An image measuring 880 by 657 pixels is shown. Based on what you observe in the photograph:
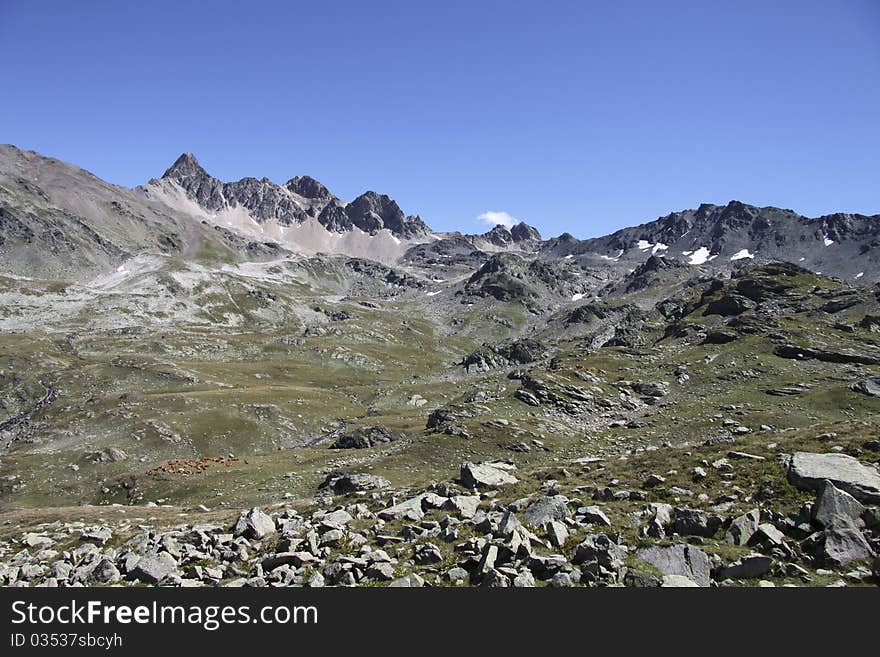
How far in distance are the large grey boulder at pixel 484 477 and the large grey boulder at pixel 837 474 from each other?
14.8 metres

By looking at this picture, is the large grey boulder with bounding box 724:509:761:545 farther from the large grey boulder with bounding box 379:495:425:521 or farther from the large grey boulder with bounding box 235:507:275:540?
the large grey boulder with bounding box 235:507:275:540

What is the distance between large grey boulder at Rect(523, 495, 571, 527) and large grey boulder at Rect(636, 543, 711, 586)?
11.7 feet

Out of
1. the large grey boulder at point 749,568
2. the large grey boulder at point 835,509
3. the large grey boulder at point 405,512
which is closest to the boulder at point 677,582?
the large grey boulder at point 749,568

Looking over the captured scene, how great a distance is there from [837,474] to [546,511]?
37.7ft

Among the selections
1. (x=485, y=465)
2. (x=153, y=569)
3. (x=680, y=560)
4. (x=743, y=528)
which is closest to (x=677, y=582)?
(x=680, y=560)

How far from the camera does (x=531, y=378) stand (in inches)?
3083

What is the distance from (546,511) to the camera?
2070cm

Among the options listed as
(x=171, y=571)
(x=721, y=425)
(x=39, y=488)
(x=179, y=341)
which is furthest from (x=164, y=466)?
(x=179, y=341)

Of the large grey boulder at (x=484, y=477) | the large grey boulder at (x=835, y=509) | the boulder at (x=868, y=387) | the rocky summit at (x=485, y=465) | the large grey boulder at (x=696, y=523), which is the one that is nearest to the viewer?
the large grey boulder at (x=835, y=509)

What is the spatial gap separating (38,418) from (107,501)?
172 feet

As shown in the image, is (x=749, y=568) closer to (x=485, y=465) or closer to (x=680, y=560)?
(x=680, y=560)

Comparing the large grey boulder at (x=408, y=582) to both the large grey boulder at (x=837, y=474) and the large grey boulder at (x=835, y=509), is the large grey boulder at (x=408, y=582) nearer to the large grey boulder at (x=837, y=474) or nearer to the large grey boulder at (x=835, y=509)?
the large grey boulder at (x=835, y=509)

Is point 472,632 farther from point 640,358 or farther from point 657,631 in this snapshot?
point 640,358

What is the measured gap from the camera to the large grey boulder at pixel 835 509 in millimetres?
16656
